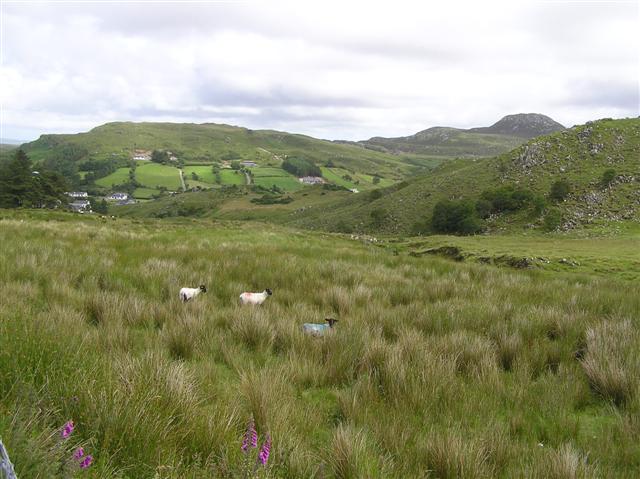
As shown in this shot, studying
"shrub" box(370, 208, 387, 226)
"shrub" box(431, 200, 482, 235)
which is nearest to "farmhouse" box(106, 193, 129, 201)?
"shrub" box(370, 208, 387, 226)

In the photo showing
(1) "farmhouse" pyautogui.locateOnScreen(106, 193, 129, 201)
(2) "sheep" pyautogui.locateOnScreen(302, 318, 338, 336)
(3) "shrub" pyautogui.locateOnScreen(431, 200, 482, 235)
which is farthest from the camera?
(1) "farmhouse" pyautogui.locateOnScreen(106, 193, 129, 201)

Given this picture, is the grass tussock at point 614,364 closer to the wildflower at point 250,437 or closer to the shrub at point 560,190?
the wildflower at point 250,437

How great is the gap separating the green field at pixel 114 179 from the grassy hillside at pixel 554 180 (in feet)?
466

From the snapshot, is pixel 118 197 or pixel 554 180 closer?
pixel 554 180

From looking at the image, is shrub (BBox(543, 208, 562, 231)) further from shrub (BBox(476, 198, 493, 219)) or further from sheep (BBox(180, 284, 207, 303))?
sheep (BBox(180, 284, 207, 303))

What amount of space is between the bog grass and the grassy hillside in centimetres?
4042

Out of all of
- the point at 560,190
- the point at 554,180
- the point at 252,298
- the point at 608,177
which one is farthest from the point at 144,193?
the point at 252,298

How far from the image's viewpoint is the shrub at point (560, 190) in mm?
44719

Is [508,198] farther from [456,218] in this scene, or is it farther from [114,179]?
[114,179]

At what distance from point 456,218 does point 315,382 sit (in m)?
51.0

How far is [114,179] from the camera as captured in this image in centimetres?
18500

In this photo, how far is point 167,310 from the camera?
209 inches

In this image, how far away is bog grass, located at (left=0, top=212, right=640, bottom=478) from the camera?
2146mm

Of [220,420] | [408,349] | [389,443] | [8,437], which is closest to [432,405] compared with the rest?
[389,443]
